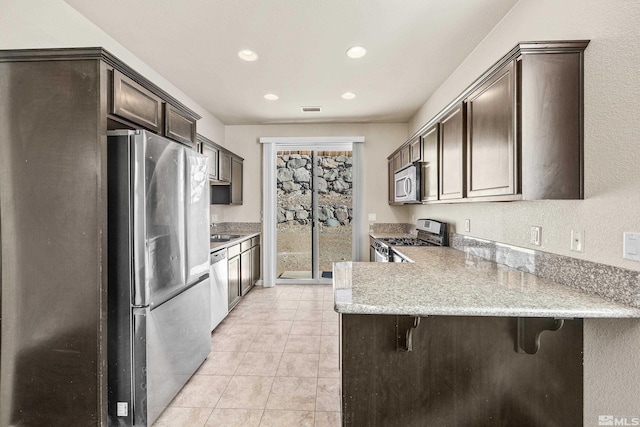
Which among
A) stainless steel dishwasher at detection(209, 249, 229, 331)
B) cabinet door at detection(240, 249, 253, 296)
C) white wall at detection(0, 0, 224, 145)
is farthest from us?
cabinet door at detection(240, 249, 253, 296)

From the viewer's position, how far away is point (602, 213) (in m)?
1.31

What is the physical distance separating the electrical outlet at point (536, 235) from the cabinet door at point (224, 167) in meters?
3.41

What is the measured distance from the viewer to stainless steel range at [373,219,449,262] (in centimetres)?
312

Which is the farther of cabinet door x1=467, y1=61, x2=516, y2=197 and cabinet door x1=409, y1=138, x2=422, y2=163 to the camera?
cabinet door x1=409, y1=138, x2=422, y2=163

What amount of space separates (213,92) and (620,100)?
349cm

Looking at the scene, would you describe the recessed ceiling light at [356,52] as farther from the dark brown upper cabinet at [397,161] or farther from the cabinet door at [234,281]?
the cabinet door at [234,281]

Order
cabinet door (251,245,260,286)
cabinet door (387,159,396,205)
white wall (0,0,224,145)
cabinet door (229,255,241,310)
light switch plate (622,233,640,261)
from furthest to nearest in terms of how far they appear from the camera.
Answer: cabinet door (251,245,260,286) < cabinet door (387,159,396,205) < cabinet door (229,255,241,310) < white wall (0,0,224,145) < light switch plate (622,233,640,261)

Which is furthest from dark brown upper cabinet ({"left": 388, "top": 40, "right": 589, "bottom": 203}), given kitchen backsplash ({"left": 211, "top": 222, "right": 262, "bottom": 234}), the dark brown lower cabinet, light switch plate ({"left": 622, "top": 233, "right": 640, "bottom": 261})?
kitchen backsplash ({"left": 211, "top": 222, "right": 262, "bottom": 234})

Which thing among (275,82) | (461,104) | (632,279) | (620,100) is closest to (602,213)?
(632,279)

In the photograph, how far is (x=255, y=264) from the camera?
4.65 m

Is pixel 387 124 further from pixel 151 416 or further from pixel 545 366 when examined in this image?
pixel 151 416

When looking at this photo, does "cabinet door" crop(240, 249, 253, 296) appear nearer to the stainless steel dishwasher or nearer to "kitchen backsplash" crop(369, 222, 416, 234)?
Result: the stainless steel dishwasher

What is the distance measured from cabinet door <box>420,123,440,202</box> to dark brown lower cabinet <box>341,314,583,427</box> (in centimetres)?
142

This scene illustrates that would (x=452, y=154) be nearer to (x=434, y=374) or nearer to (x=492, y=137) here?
(x=492, y=137)
